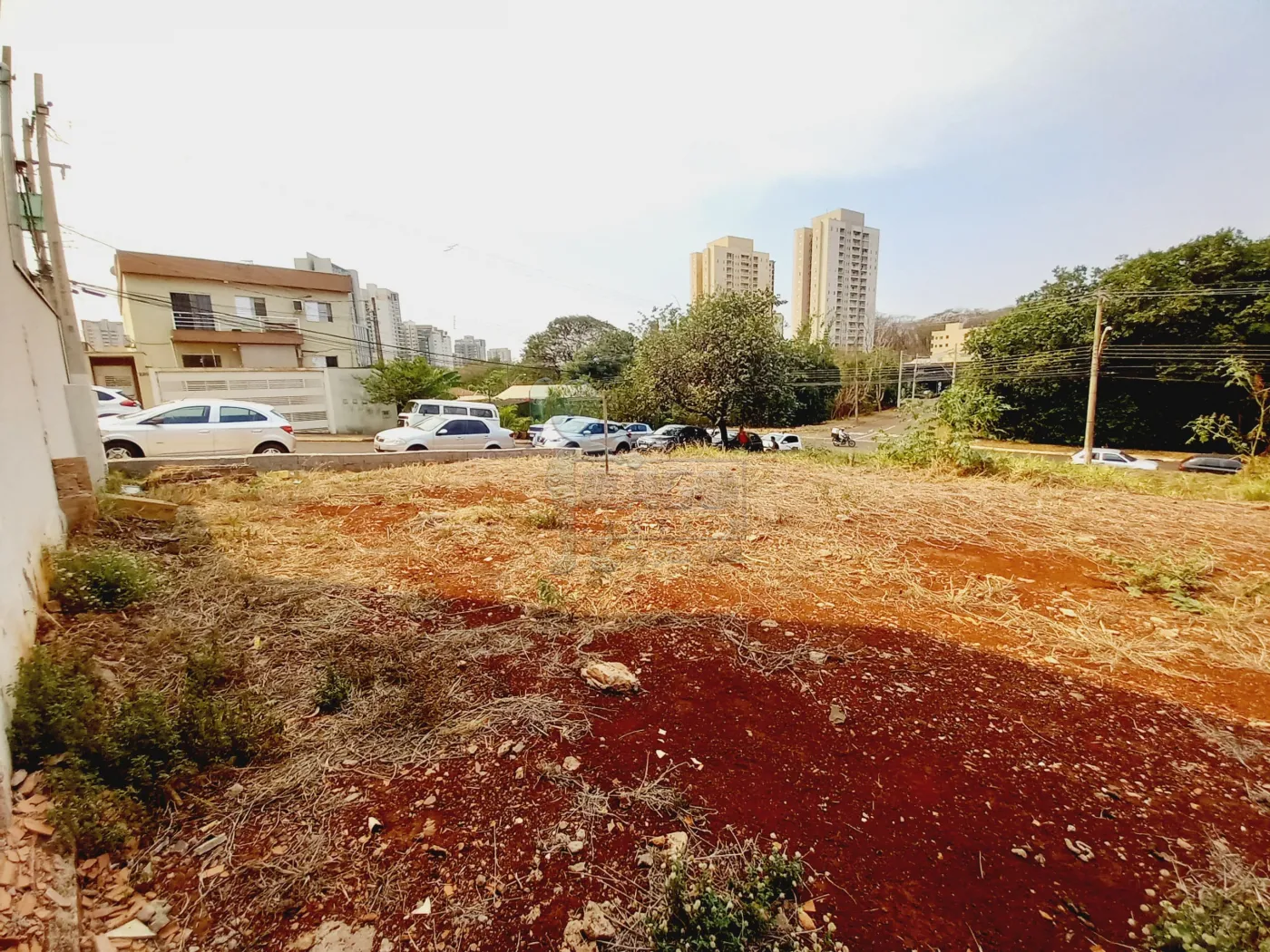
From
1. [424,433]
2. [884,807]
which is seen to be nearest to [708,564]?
[884,807]

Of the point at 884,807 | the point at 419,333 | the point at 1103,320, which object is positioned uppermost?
the point at 419,333

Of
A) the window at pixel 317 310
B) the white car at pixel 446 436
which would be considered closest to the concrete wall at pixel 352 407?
the window at pixel 317 310

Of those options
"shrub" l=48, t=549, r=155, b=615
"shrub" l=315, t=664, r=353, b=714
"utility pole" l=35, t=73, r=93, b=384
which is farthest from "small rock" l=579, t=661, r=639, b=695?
"utility pole" l=35, t=73, r=93, b=384

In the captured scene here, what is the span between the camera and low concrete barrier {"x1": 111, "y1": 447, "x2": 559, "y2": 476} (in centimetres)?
→ 840

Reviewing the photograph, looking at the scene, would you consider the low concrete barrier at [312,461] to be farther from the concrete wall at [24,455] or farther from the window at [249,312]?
the window at [249,312]

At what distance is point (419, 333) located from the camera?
6550cm

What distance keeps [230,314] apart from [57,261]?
2155 cm

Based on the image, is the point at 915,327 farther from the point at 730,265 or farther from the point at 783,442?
the point at 783,442

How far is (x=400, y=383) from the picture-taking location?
22719mm

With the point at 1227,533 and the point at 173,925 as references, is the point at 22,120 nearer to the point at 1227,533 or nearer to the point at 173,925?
the point at 173,925

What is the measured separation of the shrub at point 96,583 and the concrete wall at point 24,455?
102mm

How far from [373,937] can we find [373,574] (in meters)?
3.04

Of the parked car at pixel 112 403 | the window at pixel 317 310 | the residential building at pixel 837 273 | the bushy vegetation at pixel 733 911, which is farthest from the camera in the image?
the residential building at pixel 837 273

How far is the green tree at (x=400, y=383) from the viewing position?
22.7 m
